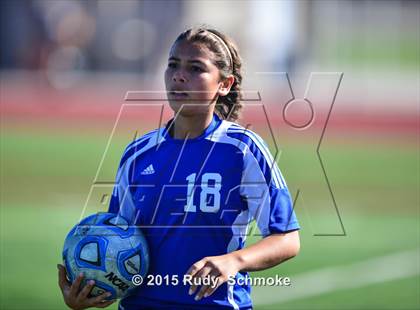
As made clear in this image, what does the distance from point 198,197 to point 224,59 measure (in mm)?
631

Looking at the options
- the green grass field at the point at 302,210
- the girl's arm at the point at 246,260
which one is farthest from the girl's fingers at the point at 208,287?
the green grass field at the point at 302,210

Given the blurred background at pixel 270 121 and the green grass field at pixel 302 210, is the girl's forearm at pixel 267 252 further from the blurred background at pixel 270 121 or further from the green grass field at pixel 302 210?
the green grass field at pixel 302 210

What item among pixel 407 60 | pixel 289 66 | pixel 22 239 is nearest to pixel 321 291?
pixel 22 239

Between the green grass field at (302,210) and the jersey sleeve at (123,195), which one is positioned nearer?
the jersey sleeve at (123,195)

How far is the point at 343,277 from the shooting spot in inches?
302

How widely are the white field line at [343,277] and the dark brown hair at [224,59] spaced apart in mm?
2678

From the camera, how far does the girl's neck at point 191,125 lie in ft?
13.4

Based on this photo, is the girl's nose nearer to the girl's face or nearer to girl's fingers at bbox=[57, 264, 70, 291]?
the girl's face

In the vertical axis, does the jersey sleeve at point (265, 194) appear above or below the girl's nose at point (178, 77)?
below

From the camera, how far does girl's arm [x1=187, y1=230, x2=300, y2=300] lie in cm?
349

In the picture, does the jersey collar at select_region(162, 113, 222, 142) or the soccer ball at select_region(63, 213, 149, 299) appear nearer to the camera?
the soccer ball at select_region(63, 213, 149, 299)

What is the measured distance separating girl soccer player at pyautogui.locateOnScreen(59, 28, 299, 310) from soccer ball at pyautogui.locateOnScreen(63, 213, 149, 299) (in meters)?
0.05

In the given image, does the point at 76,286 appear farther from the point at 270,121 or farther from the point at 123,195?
the point at 270,121

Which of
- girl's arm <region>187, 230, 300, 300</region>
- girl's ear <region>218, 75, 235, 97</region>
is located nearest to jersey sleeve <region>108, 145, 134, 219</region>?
girl's ear <region>218, 75, 235, 97</region>
